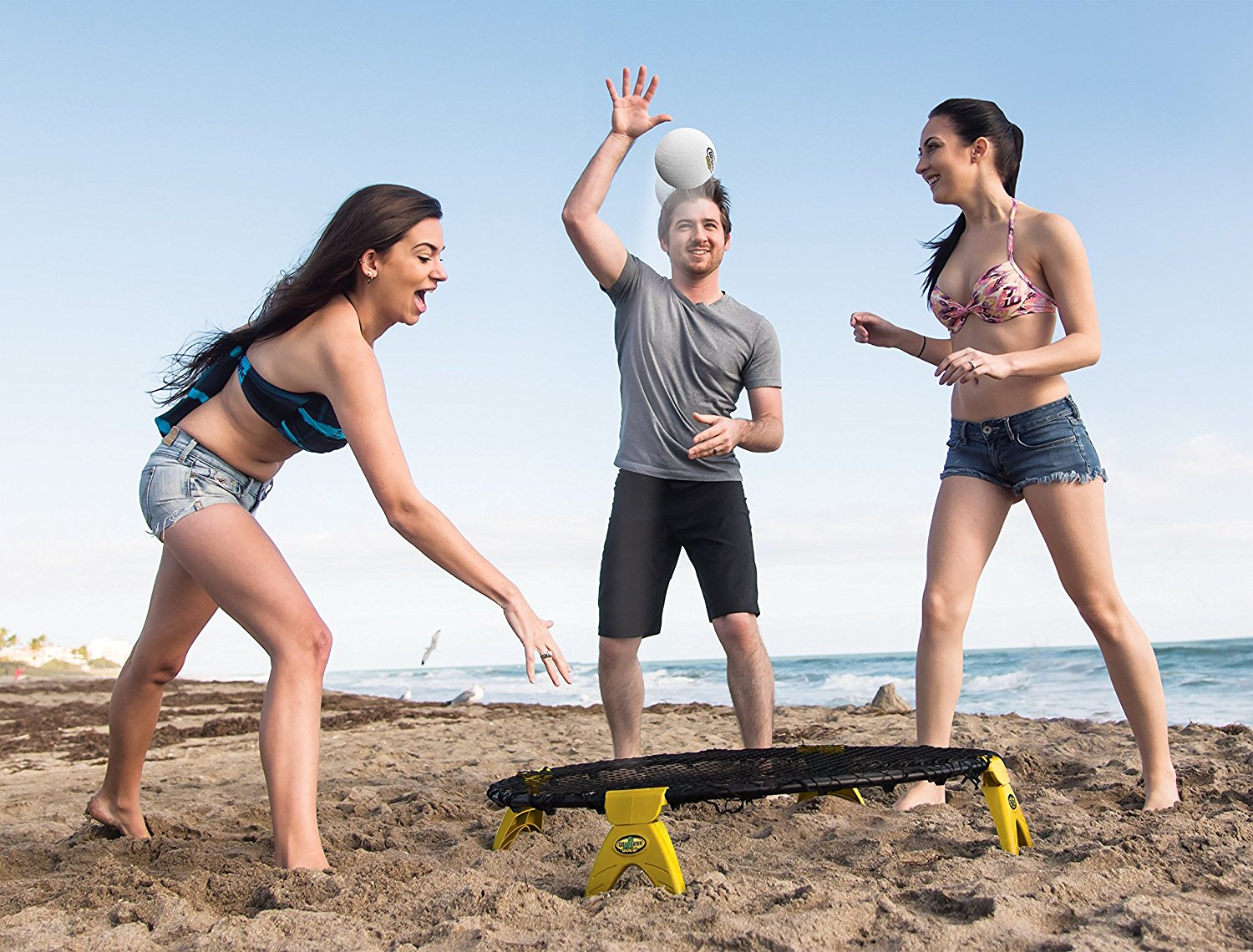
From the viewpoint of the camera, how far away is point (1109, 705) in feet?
42.5

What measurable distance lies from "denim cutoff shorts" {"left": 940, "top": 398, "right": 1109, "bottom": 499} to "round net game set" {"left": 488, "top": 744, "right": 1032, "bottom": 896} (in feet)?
3.41

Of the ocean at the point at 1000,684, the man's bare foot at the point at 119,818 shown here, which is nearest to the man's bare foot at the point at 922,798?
the man's bare foot at the point at 119,818

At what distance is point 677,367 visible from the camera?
173 inches

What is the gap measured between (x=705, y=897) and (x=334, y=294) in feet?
6.72

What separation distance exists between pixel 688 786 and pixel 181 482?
179 cm

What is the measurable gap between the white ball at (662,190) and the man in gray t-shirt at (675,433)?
264 millimetres

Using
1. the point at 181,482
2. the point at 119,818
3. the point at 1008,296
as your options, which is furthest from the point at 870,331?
the point at 119,818

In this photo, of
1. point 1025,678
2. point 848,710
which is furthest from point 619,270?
point 1025,678

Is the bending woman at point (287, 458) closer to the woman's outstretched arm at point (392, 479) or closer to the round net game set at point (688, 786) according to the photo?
the woman's outstretched arm at point (392, 479)

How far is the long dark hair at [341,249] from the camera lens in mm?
3135

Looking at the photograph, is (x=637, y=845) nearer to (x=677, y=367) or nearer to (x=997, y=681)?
(x=677, y=367)

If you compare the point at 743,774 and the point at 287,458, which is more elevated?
the point at 287,458

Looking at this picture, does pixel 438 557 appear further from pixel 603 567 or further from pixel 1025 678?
pixel 1025 678

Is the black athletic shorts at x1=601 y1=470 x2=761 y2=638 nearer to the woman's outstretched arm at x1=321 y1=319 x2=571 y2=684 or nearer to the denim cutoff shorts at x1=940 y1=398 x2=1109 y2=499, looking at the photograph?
the denim cutoff shorts at x1=940 y1=398 x2=1109 y2=499
